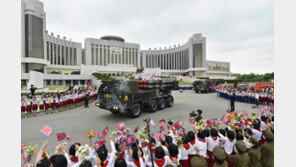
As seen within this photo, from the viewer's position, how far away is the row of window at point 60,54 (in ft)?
197

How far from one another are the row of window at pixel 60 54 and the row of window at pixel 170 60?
1763 inches

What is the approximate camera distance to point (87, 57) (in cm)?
7212

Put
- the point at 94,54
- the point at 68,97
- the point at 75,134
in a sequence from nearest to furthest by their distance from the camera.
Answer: the point at 75,134 → the point at 68,97 → the point at 94,54

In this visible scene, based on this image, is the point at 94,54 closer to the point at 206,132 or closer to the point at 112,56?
the point at 112,56

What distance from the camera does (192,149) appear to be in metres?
3.09

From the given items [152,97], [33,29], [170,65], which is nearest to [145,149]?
[152,97]

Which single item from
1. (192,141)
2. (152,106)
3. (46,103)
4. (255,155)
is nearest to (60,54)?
(46,103)

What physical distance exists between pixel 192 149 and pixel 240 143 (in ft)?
3.37

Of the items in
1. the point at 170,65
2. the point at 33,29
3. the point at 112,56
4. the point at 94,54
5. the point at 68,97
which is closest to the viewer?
the point at 68,97

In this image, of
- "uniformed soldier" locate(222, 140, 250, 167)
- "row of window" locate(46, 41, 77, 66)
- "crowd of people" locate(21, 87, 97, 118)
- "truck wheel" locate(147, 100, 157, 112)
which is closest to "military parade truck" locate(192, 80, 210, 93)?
"truck wheel" locate(147, 100, 157, 112)

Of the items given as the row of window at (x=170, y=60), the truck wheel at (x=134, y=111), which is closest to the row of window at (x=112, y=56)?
the row of window at (x=170, y=60)

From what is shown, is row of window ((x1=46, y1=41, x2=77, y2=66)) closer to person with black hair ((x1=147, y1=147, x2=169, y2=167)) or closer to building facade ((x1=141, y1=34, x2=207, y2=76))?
building facade ((x1=141, y1=34, x2=207, y2=76))

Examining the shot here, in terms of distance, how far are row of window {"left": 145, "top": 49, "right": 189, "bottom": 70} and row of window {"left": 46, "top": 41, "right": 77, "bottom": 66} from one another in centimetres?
4478

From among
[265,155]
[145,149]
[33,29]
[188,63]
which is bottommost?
[265,155]
